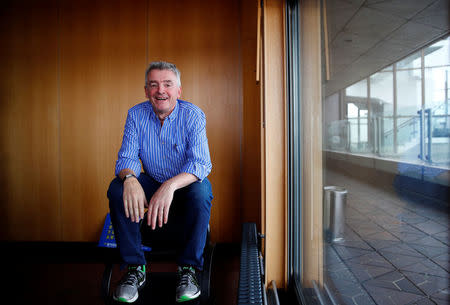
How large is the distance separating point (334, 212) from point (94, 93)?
2.70m

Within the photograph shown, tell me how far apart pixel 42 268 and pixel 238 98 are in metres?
2.48

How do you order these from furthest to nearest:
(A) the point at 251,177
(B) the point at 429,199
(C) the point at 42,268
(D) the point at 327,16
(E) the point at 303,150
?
(A) the point at 251,177 < (C) the point at 42,268 < (E) the point at 303,150 < (D) the point at 327,16 < (B) the point at 429,199

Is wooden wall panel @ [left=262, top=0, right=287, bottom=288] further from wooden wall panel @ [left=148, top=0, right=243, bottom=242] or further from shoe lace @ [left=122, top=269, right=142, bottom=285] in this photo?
wooden wall panel @ [left=148, top=0, right=243, bottom=242]

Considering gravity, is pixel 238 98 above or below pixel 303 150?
above

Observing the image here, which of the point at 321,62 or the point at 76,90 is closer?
the point at 321,62

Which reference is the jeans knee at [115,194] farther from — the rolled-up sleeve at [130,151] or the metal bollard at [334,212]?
the metal bollard at [334,212]

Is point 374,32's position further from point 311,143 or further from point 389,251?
point 311,143

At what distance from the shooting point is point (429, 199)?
0.49 metres

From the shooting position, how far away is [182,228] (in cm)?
136

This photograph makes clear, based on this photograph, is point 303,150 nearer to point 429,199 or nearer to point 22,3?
point 429,199

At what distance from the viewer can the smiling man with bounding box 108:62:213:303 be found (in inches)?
49.5

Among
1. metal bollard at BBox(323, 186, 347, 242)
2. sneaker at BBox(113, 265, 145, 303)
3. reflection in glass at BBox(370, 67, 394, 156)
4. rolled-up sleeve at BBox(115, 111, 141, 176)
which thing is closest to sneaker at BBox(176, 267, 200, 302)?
sneaker at BBox(113, 265, 145, 303)

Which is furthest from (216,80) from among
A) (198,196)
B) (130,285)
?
(130,285)

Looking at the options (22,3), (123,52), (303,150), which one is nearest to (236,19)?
(123,52)
